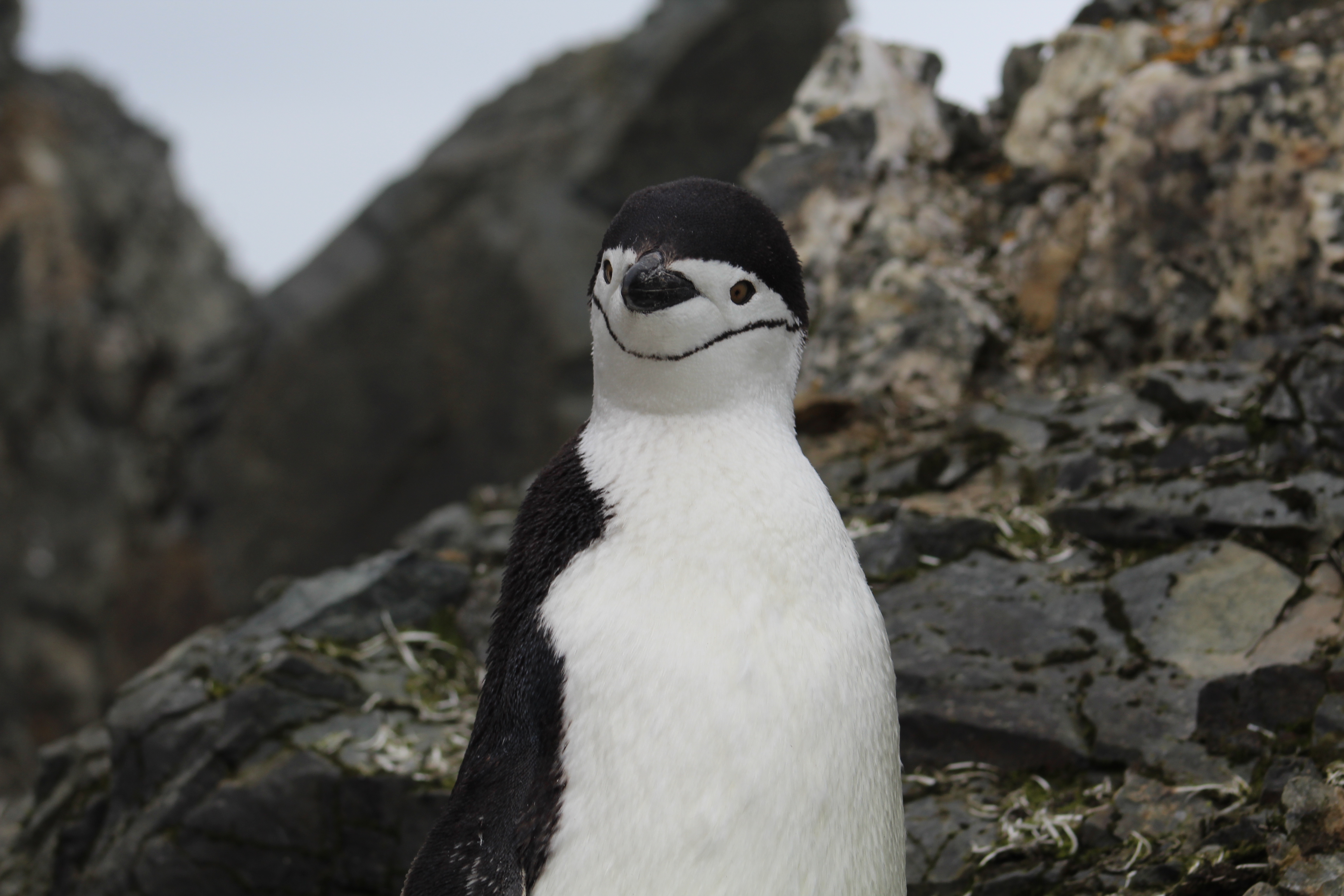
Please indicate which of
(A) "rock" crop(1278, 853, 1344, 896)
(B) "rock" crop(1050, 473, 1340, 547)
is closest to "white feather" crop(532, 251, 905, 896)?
(A) "rock" crop(1278, 853, 1344, 896)

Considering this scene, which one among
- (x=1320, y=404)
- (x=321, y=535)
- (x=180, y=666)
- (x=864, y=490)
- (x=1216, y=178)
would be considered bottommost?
(x=321, y=535)

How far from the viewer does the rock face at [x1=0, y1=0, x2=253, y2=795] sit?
646 inches

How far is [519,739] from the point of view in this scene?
2.97 m

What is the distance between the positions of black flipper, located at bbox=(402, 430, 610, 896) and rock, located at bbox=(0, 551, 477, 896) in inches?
59.9

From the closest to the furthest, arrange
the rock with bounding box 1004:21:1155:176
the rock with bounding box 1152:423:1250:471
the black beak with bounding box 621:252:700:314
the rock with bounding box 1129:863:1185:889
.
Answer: the black beak with bounding box 621:252:700:314 → the rock with bounding box 1129:863:1185:889 → the rock with bounding box 1152:423:1250:471 → the rock with bounding box 1004:21:1155:176

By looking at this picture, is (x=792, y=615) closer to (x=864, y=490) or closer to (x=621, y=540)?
(x=621, y=540)

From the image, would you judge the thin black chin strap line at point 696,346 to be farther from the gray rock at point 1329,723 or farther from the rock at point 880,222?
the rock at point 880,222

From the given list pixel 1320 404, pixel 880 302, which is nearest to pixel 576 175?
pixel 880 302

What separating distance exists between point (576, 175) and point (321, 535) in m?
4.76

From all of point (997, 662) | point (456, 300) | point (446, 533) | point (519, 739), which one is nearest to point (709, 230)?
point (519, 739)

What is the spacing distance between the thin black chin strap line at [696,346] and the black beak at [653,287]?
15 cm

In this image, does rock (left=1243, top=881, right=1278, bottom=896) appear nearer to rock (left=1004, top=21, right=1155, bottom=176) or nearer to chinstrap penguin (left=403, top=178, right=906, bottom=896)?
chinstrap penguin (left=403, top=178, right=906, bottom=896)

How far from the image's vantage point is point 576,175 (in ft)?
42.9

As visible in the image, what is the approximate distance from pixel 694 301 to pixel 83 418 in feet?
58.3
